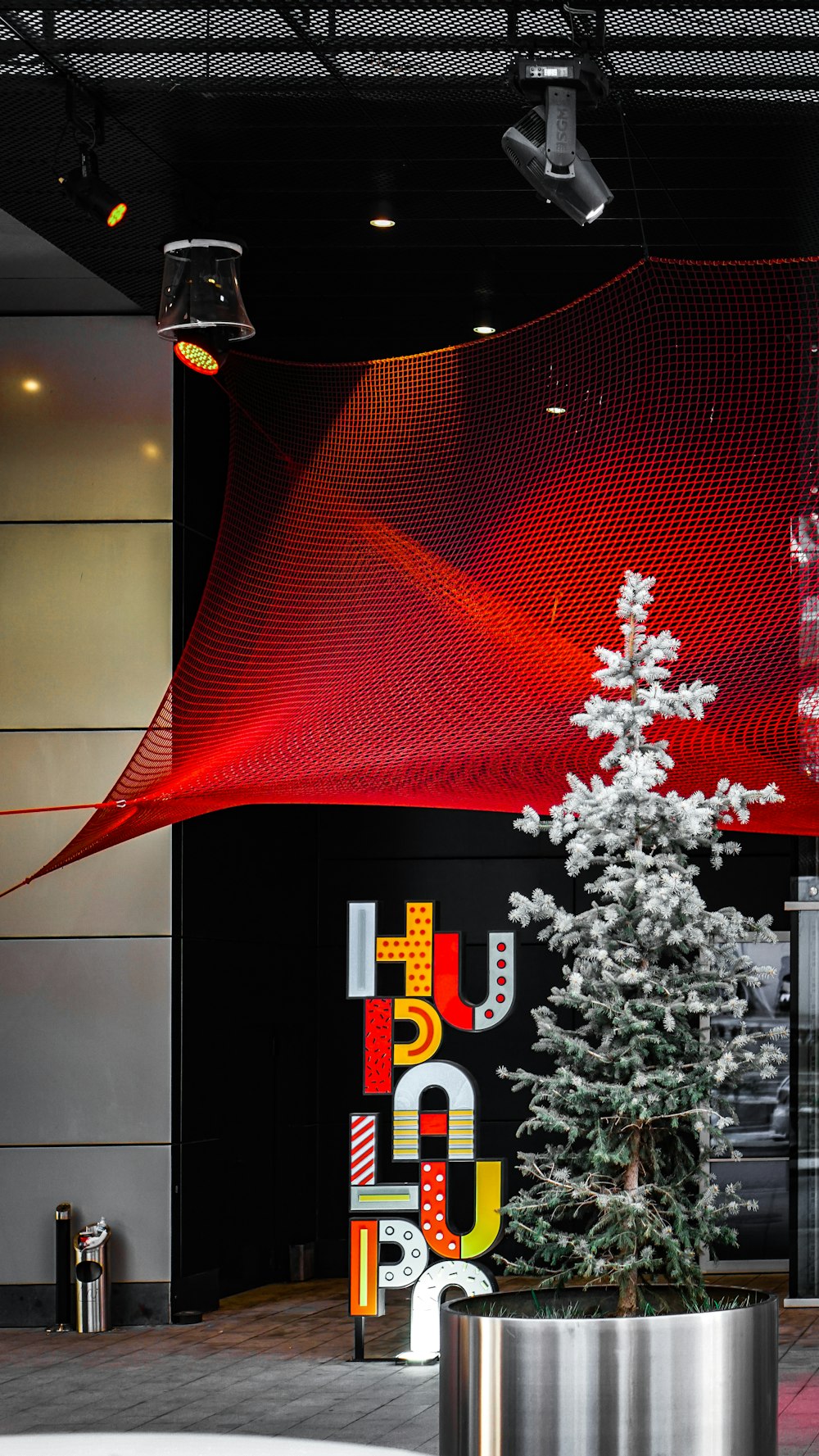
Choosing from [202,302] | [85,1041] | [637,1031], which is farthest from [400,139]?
[85,1041]

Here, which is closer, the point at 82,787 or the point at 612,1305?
the point at 612,1305

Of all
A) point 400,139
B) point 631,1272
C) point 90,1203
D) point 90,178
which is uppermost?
point 400,139

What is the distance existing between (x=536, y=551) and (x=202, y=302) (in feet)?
5.73

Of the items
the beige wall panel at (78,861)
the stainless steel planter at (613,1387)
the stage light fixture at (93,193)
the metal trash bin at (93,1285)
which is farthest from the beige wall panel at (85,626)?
the stainless steel planter at (613,1387)

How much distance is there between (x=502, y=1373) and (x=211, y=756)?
10.3 feet

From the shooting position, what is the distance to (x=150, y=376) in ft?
32.2

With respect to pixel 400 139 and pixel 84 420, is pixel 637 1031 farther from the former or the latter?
pixel 84 420

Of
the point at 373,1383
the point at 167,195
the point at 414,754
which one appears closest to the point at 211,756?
the point at 414,754

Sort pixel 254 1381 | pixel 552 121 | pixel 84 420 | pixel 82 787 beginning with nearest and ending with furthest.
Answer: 1. pixel 552 121
2. pixel 254 1381
3. pixel 82 787
4. pixel 84 420

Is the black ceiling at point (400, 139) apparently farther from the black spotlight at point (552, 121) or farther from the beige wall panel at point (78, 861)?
the beige wall panel at point (78, 861)

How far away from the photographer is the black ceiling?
240 inches

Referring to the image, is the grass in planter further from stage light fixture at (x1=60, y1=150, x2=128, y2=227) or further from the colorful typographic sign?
stage light fixture at (x1=60, y1=150, x2=128, y2=227)

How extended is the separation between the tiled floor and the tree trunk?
1674 mm

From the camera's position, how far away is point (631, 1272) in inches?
201
